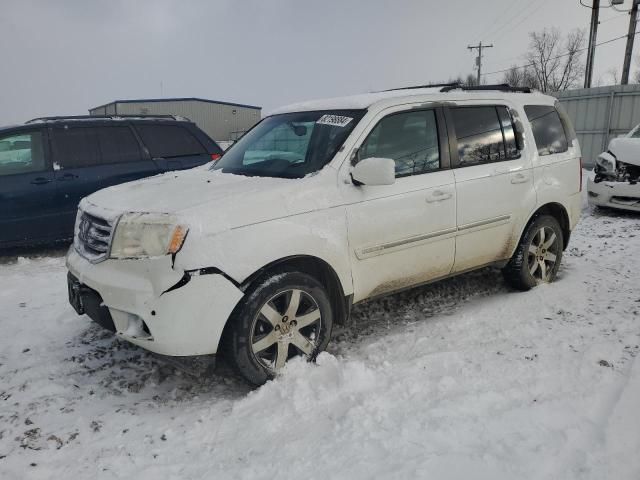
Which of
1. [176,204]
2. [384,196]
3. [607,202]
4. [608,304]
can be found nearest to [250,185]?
[176,204]

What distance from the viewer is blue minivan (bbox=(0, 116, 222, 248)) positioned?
6023mm

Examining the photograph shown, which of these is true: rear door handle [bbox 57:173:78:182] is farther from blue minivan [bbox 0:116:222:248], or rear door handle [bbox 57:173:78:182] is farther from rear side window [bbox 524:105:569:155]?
rear side window [bbox 524:105:569:155]

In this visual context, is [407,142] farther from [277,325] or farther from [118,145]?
[118,145]

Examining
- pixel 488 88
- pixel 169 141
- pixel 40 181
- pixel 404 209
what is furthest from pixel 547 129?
pixel 40 181

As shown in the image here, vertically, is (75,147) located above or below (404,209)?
above

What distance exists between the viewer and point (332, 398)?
2.95 metres

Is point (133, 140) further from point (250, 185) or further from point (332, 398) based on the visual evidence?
point (332, 398)

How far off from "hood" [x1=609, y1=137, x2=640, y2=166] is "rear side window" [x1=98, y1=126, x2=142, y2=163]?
735 cm

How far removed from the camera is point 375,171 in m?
3.21

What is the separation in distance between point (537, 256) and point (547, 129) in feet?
3.91

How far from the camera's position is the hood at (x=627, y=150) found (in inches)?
309

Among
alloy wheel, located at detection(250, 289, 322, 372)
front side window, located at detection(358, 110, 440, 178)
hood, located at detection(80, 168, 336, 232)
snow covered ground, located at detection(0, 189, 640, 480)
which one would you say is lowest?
snow covered ground, located at detection(0, 189, 640, 480)

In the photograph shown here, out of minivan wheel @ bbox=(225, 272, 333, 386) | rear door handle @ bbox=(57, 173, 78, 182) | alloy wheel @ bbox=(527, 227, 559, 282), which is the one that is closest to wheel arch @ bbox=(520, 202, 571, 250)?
alloy wheel @ bbox=(527, 227, 559, 282)

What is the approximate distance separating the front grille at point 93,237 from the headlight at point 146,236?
10 cm
